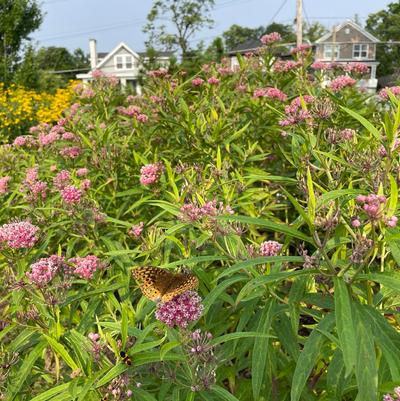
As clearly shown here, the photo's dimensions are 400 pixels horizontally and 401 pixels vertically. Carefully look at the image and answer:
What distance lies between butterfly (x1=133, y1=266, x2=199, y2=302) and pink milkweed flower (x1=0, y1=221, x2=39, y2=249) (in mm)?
1009

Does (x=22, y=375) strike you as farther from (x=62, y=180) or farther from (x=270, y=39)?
(x=270, y=39)

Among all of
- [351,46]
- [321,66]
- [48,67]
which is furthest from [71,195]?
[48,67]

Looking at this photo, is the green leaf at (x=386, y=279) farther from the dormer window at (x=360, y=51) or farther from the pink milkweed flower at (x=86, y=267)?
the dormer window at (x=360, y=51)

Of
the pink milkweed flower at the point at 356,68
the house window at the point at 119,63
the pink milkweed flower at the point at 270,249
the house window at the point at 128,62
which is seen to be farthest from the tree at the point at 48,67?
the pink milkweed flower at the point at 270,249

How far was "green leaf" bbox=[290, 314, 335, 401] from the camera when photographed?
5.06 feet

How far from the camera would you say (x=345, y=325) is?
1.38m

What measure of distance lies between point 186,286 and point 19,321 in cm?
119

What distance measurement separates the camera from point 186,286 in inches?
66.1

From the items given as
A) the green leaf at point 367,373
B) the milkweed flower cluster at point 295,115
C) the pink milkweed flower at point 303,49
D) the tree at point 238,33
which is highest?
the tree at point 238,33

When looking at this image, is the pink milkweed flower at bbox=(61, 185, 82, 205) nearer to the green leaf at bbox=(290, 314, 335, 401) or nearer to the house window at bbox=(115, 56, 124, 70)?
the green leaf at bbox=(290, 314, 335, 401)

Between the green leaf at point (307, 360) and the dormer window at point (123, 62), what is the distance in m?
52.7

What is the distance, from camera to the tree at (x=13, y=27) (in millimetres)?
18219

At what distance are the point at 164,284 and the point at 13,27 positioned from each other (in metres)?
19.6

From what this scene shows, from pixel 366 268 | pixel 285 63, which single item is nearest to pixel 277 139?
pixel 285 63
